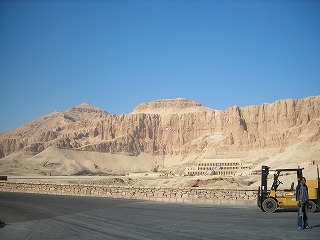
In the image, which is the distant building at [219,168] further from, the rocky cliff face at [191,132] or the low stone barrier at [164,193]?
the low stone barrier at [164,193]

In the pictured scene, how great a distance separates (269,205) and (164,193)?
25.3 ft

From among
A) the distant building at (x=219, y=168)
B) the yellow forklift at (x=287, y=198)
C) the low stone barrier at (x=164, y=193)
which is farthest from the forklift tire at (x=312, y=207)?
the distant building at (x=219, y=168)

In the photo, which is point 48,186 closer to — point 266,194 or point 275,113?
point 266,194

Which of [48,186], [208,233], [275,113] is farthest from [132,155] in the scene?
[208,233]

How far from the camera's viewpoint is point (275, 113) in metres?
132

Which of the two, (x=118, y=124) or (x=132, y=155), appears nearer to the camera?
(x=132, y=155)

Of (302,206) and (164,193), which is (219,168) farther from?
(302,206)

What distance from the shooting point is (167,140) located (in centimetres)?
15600

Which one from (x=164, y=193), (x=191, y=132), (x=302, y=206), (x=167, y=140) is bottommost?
(x=164, y=193)

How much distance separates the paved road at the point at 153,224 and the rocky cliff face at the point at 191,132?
9475 centimetres

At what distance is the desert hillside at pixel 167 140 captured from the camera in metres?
106

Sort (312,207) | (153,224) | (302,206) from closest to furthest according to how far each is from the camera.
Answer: (302,206)
(153,224)
(312,207)

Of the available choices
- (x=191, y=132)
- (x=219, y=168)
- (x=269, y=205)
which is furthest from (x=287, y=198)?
(x=191, y=132)

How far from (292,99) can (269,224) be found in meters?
127
